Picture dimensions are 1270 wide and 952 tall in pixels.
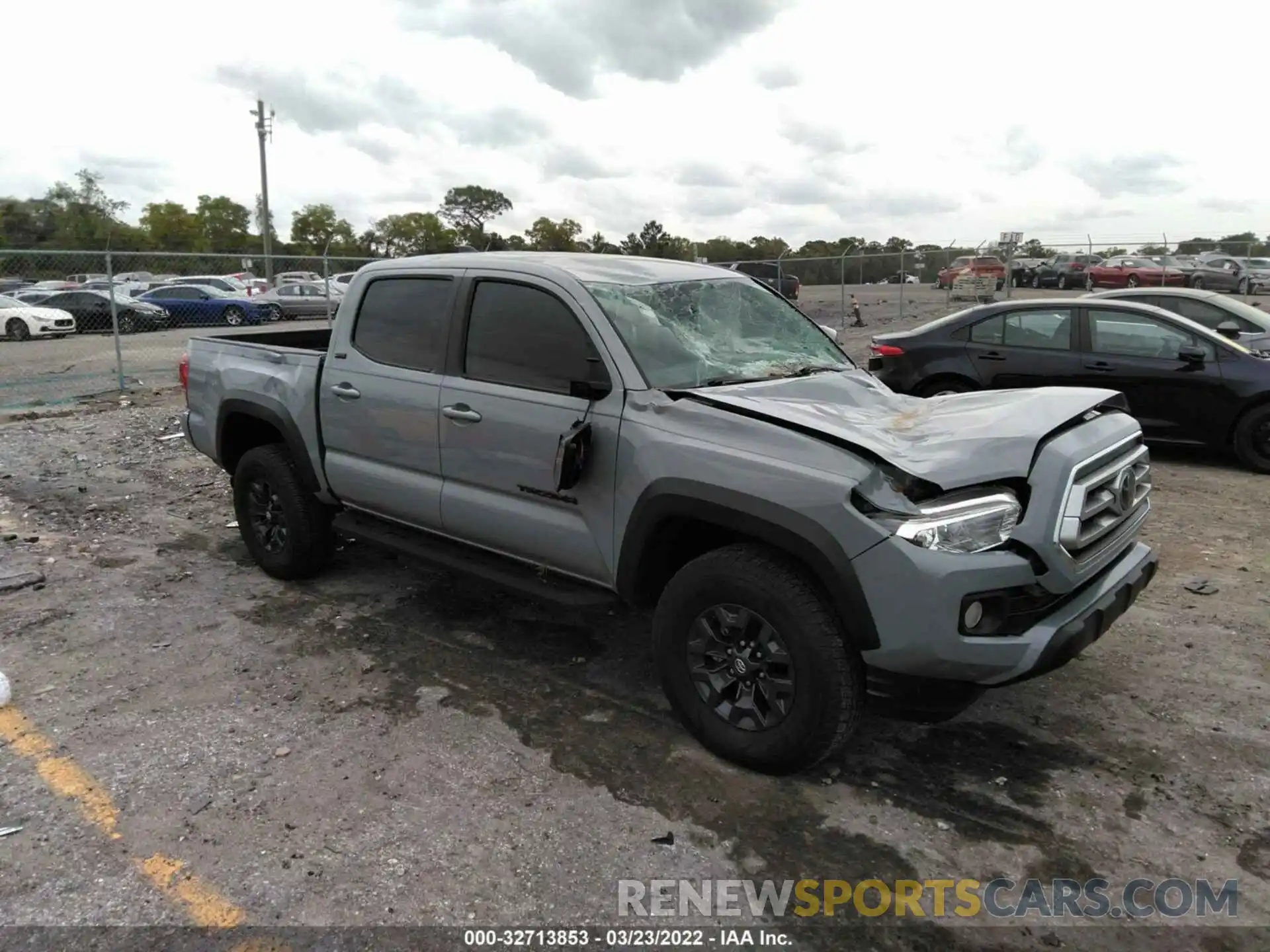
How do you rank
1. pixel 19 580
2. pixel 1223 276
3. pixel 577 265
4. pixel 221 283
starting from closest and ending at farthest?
pixel 577 265 < pixel 19 580 < pixel 1223 276 < pixel 221 283

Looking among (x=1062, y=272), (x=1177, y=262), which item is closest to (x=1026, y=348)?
(x=1062, y=272)

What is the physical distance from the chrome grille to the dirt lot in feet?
2.92

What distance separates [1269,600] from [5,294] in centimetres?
2904

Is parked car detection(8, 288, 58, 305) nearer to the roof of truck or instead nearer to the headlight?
the roof of truck

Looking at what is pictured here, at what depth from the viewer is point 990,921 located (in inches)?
102

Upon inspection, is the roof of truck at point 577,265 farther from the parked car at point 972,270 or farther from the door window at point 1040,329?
the parked car at point 972,270

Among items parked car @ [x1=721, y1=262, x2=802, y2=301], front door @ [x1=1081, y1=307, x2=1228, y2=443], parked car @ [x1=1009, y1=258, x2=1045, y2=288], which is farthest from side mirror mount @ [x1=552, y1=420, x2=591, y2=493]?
parked car @ [x1=1009, y1=258, x2=1045, y2=288]

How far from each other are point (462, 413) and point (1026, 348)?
6.26 m

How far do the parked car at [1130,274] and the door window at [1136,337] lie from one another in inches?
785

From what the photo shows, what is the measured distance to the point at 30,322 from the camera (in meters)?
22.3

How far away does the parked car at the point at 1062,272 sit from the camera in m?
27.3

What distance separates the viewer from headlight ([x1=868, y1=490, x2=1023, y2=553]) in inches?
111

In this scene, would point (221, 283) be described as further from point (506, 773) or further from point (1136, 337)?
point (506, 773)

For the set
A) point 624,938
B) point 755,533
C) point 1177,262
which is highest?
point 1177,262
